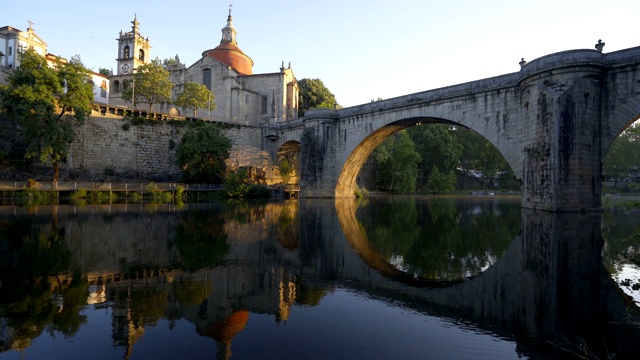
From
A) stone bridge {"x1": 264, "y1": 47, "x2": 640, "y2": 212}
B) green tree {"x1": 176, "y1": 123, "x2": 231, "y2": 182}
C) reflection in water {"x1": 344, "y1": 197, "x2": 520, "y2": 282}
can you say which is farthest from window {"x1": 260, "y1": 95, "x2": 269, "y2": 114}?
reflection in water {"x1": 344, "y1": 197, "x2": 520, "y2": 282}

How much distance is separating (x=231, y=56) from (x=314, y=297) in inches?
2125

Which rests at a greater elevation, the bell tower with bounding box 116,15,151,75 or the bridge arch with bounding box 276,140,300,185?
the bell tower with bounding box 116,15,151,75

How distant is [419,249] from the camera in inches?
392

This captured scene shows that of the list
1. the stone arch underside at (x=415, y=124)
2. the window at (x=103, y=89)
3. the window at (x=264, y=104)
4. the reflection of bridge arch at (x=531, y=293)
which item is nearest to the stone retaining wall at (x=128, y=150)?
the stone arch underside at (x=415, y=124)

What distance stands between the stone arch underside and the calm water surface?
1154 cm

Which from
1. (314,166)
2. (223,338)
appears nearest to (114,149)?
(314,166)

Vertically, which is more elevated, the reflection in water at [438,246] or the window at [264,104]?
the window at [264,104]

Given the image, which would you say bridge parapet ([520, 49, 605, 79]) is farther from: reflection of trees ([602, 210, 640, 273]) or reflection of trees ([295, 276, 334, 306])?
reflection of trees ([295, 276, 334, 306])

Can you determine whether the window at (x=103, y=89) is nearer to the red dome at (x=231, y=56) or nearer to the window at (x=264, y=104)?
the red dome at (x=231, y=56)

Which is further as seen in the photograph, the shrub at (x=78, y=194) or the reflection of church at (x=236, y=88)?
the reflection of church at (x=236, y=88)

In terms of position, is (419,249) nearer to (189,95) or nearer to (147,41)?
(189,95)

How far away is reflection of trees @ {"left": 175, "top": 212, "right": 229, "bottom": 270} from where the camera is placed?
8.08 meters

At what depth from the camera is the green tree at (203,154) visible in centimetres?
3450

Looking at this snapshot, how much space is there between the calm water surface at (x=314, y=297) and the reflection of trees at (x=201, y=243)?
0.20 feet
